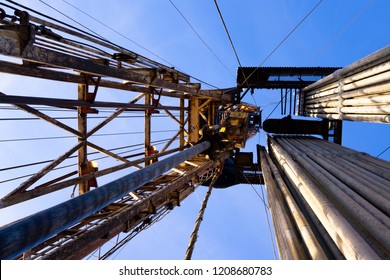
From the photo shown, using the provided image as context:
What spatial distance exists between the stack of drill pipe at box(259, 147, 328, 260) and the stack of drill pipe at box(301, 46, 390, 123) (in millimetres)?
3504

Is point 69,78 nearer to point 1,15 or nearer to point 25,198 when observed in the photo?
point 1,15

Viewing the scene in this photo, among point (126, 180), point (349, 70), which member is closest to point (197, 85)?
point (349, 70)

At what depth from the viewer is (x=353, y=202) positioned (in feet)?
11.8

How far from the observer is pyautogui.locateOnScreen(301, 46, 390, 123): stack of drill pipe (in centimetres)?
675

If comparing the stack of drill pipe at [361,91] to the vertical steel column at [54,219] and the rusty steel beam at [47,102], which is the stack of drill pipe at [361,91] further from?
the vertical steel column at [54,219]

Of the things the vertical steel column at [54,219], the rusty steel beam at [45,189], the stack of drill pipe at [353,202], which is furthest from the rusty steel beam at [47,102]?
the stack of drill pipe at [353,202]

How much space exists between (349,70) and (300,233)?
7045mm

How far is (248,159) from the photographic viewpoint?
44.0 feet

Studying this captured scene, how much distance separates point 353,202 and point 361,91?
5583mm

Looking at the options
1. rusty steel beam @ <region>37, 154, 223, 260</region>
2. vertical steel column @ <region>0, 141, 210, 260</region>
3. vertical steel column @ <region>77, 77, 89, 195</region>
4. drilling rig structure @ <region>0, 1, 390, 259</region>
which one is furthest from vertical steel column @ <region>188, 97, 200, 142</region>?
vertical steel column @ <region>0, 141, 210, 260</region>

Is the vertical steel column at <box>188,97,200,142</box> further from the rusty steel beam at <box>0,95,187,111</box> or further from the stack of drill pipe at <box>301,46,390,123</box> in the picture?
the stack of drill pipe at <box>301,46,390,123</box>

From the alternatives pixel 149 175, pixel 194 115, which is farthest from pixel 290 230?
pixel 194 115

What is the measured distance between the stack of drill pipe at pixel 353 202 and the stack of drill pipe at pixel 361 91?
1661 millimetres

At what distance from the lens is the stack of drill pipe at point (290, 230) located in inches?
132
